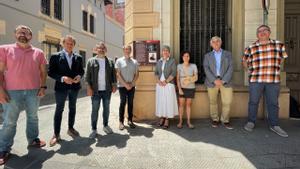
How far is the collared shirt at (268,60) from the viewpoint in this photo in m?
5.67

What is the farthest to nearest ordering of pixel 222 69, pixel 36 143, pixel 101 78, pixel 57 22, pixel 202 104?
pixel 57 22
pixel 202 104
pixel 222 69
pixel 101 78
pixel 36 143

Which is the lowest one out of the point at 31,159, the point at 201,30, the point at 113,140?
the point at 31,159

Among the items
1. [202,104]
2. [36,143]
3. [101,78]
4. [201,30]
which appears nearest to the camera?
[36,143]

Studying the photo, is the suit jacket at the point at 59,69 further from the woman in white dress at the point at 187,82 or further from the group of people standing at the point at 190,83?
the woman in white dress at the point at 187,82

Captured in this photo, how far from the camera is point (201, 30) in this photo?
7195 millimetres

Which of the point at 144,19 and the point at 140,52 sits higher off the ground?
the point at 144,19

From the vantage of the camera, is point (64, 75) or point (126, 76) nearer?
point (64, 75)

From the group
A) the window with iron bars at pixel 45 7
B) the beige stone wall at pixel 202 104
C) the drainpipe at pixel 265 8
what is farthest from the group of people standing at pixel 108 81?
the window with iron bars at pixel 45 7

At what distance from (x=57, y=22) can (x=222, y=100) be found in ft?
44.7

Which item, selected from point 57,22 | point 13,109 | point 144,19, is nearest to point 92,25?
point 57,22

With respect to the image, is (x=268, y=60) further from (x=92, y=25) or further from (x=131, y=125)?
(x=92, y=25)

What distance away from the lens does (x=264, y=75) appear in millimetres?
5707

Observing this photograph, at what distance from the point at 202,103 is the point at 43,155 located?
3633mm

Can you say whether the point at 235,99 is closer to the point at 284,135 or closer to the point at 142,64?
the point at 284,135
